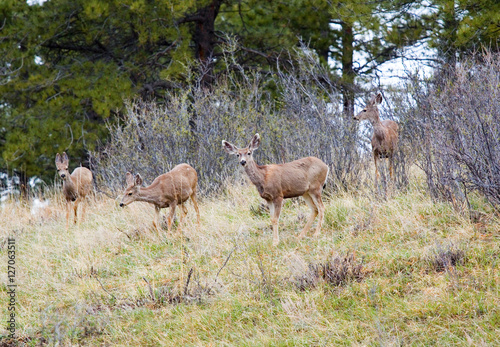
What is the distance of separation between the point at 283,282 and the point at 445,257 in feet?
5.62

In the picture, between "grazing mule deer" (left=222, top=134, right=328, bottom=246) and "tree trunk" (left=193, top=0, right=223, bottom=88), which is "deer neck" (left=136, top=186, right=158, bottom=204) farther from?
"tree trunk" (left=193, top=0, right=223, bottom=88)

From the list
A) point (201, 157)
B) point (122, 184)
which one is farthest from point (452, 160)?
point (122, 184)

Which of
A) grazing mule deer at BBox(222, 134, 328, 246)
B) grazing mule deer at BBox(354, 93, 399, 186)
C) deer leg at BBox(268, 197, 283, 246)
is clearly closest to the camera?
deer leg at BBox(268, 197, 283, 246)

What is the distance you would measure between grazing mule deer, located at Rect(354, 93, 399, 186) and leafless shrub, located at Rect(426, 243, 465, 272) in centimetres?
370

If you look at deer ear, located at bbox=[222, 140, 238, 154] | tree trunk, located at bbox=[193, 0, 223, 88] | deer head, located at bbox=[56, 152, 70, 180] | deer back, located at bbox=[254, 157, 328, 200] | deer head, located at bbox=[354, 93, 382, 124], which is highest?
tree trunk, located at bbox=[193, 0, 223, 88]

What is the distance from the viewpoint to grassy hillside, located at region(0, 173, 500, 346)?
529 cm

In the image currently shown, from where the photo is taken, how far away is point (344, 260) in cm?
631

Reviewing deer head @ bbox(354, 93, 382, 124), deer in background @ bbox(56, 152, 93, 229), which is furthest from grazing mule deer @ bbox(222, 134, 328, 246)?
deer in background @ bbox(56, 152, 93, 229)

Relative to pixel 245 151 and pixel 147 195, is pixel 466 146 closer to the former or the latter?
pixel 245 151

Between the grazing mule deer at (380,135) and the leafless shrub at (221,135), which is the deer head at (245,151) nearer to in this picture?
the grazing mule deer at (380,135)

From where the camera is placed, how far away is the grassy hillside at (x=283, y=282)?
5293 millimetres

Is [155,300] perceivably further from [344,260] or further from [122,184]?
[122,184]

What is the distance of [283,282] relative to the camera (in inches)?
253

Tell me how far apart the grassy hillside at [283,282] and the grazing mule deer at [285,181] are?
0.32 m
